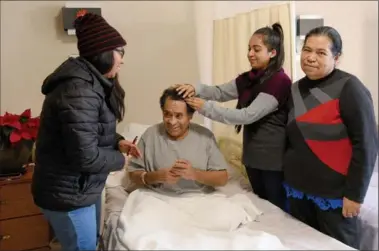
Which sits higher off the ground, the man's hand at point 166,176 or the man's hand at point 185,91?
the man's hand at point 185,91

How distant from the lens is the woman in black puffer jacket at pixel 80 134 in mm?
1342

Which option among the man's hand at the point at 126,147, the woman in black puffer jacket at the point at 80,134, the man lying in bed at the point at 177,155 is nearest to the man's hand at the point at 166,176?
the man lying in bed at the point at 177,155

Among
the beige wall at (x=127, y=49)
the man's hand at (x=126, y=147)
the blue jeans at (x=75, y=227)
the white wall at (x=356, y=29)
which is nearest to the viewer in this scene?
the blue jeans at (x=75, y=227)

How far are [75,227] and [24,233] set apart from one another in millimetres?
986

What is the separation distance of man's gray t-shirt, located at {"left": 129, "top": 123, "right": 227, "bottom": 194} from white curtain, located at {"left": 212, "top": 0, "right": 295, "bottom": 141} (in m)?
0.59

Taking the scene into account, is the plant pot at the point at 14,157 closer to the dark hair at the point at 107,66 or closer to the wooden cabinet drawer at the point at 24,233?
the wooden cabinet drawer at the point at 24,233

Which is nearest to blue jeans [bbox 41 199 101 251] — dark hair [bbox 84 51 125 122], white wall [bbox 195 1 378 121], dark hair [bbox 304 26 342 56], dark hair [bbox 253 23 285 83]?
dark hair [bbox 84 51 125 122]

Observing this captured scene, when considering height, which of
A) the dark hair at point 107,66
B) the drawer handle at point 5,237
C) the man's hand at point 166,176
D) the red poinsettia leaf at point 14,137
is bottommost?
the drawer handle at point 5,237

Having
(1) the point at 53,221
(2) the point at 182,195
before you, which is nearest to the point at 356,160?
(2) the point at 182,195

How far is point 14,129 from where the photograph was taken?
2.22 m

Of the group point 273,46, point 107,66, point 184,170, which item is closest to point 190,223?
point 184,170

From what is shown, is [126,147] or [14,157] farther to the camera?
[14,157]

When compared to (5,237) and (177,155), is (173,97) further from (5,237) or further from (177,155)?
(5,237)

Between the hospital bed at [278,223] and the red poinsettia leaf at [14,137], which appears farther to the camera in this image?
the red poinsettia leaf at [14,137]
